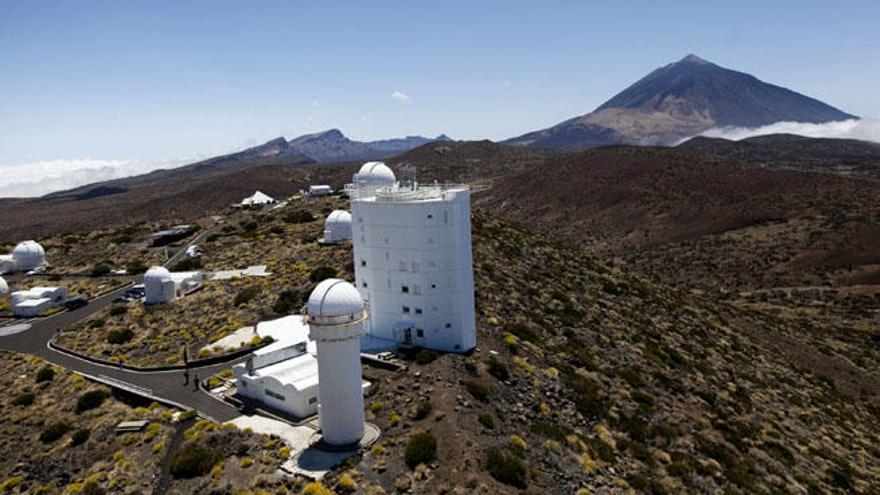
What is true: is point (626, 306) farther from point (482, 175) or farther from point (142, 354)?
point (482, 175)

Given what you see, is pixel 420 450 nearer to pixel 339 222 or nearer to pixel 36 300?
pixel 339 222

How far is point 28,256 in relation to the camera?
58719 millimetres

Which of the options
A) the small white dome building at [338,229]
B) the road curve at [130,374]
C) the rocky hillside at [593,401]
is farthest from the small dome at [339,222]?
the road curve at [130,374]

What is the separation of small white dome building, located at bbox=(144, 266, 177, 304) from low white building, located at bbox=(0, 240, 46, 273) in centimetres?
2532

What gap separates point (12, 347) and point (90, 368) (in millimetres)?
8537

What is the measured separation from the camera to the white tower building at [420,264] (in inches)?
1155

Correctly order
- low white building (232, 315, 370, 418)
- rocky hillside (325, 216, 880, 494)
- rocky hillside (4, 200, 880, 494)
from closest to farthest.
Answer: rocky hillside (4, 200, 880, 494) → rocky hillside (325, 216, 880, 494) → low white building (232, 315, 370, 418)

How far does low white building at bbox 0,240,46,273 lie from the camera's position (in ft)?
191

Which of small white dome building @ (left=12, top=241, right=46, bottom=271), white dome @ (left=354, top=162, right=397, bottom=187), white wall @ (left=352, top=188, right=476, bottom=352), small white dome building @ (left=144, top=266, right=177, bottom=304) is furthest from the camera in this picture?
small white dome building @ (left=12, top=241, right=46, bottom=271)

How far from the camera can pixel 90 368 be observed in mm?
32562

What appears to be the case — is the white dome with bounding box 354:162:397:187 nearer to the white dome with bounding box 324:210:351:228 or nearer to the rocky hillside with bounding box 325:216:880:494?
the white dome with bounding box 324:210:351:228

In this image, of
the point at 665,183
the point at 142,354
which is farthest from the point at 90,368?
the point at 665,183

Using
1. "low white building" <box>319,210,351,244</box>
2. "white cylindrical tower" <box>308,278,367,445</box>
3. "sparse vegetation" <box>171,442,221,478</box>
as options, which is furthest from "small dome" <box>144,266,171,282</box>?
"white cylindrical tower" <box>308,278,367,445</box>

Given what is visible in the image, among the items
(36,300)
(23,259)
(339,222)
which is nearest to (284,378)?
(339,222)
